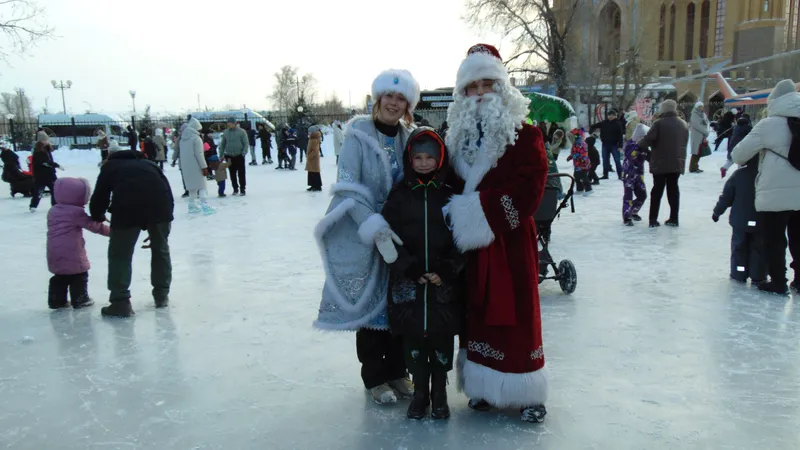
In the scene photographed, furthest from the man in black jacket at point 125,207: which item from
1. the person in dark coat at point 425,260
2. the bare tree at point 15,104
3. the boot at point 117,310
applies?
the bare tree at point 15,104

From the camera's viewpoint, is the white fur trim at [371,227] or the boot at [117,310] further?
the boot at [117,310]

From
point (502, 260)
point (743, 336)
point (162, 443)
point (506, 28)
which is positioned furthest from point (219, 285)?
point (506, 28)

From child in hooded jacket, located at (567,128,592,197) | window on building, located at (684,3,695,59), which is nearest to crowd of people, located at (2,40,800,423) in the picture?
child in hooded jacket, located at (567,128,592,197)

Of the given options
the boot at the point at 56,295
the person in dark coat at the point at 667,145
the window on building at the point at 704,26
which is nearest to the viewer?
the boot at the point at 56,295

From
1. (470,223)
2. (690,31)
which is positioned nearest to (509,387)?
(470,223)

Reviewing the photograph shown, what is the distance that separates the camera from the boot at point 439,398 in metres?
2.89

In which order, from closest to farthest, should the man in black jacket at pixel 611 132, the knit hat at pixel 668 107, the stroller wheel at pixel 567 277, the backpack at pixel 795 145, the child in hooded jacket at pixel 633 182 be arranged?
the backpack at pixel 795 145, the stroller wheel at pixel 567 277, the knit hat at pixel 668 107, the child in hooded jacket at pixel 633 182, the man in black jacket at pixel 611 132

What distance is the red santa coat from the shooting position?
2617 mm

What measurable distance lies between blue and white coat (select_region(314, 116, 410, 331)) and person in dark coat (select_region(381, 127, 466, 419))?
0.13 meters

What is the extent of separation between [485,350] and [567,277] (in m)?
2.56

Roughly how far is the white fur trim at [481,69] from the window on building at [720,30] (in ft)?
199

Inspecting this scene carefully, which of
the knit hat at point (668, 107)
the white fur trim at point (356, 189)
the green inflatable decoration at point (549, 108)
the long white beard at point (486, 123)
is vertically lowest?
the white fur trim at point (356, 189)

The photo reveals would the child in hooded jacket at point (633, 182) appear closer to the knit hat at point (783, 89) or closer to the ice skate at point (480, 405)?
the knit hat at point (783, 89)

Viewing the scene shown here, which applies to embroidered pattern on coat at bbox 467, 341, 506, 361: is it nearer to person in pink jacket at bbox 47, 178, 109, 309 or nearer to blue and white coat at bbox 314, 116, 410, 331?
blue and white coat at bbox 314, 116, 410, 331
